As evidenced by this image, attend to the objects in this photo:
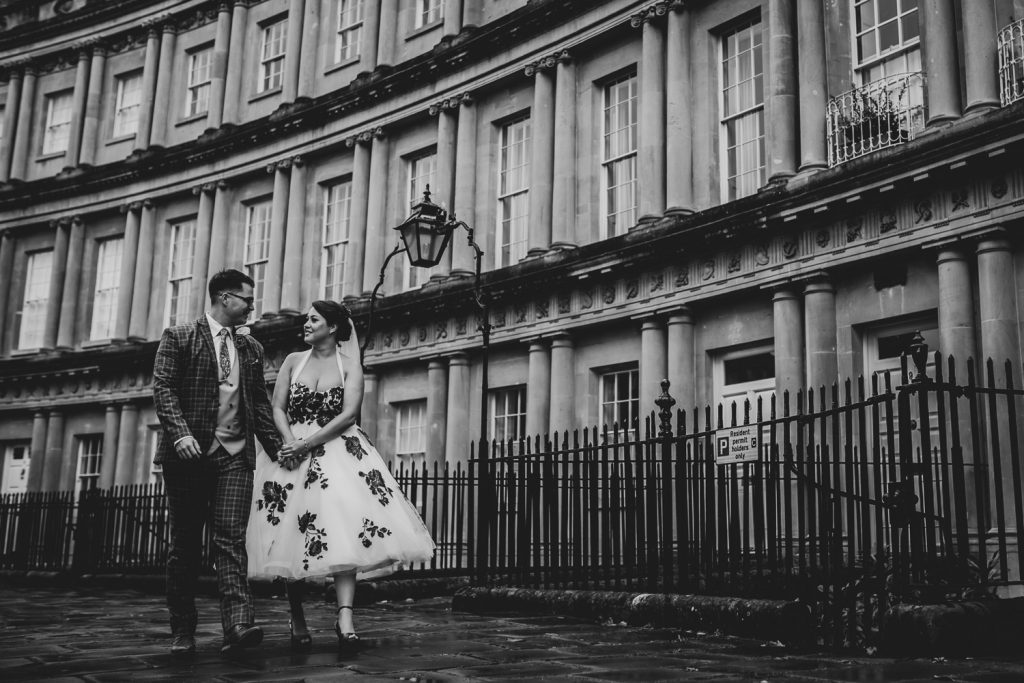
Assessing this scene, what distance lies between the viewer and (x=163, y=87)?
27.2 meters

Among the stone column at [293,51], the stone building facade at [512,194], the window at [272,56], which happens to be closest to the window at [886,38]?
the stone building facade at [512,194]

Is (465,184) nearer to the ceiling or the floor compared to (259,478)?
nearer to the ceiling

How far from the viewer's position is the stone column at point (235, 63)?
25547 millimetres

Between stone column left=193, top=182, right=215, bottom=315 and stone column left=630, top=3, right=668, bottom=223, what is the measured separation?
12960 millimetres

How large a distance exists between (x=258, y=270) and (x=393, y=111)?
18.8 feet

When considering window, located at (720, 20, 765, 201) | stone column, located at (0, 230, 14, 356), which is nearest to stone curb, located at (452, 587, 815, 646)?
window, located at (720, 20, 765, 201)

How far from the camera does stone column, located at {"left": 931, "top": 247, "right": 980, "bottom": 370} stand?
11508 mm

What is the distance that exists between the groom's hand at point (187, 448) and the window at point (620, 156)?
12124 mm

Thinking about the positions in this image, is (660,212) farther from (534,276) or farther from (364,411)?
(364,411)

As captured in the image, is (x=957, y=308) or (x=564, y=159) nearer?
(x=957, y=308)

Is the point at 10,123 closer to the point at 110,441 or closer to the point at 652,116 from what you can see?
the point at 110,441

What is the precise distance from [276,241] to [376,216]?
3382 millimetres

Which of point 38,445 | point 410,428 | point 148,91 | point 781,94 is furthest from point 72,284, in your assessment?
point 781,94

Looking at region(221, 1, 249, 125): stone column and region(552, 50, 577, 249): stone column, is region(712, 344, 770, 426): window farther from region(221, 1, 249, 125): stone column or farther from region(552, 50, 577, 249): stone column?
region(221, 1, 249, 125): stone column
